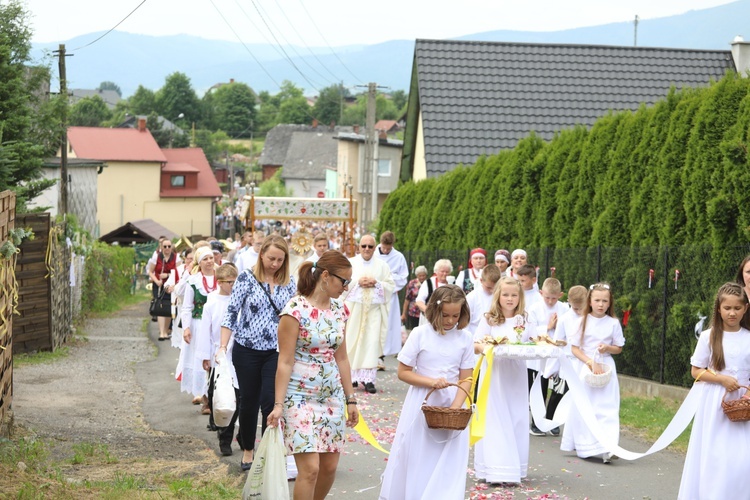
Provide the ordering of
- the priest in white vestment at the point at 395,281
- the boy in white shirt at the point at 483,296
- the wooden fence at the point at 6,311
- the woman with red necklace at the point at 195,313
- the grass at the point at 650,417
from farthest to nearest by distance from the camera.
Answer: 1. the priest in white vestment at the point at 395,281
2. the woman with red necklace at the point at 195,313
3. the boy in white shirt at the point at 483,296
4. the grass at the point at 650,417
5. the wooden fence at the point at 6,311

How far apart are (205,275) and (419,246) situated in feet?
53.0

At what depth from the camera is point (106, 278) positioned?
35031 mm

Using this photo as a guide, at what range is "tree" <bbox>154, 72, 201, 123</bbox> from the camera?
524ft

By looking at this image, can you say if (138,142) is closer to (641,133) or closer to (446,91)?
(446,91)

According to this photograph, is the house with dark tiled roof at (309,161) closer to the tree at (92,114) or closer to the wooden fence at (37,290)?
the tree at (92,114)

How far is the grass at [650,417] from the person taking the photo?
11945mm

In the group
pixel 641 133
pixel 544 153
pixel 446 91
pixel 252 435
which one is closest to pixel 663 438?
pixel 252 435

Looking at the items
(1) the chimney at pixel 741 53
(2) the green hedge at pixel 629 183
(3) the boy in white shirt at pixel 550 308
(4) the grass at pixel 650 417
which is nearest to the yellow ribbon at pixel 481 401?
(3) the boy in white shirt at pixel 550 308

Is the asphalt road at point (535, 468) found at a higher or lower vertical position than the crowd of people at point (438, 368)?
lower

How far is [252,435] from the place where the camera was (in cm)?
952

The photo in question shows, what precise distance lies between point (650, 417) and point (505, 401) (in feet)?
12.8

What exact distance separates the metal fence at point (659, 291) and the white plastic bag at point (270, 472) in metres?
7.18

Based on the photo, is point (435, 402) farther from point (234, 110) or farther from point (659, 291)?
point (234, 110)

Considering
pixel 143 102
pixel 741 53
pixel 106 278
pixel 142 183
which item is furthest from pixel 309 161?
pixel 741 53
